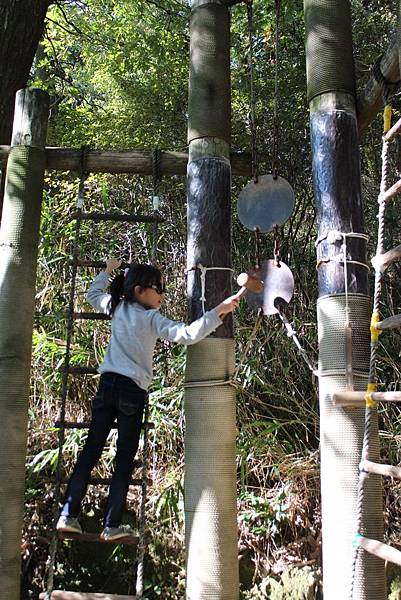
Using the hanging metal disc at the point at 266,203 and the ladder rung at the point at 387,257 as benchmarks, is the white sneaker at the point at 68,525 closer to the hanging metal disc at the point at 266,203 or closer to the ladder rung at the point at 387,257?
the hanging metal disc at the point at 266,203

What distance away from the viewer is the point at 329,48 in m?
2.97

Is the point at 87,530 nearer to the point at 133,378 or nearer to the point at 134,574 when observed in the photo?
the point at 134,574

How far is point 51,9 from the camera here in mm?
6977

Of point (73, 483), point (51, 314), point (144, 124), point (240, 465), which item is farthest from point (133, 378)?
point (144, 124)

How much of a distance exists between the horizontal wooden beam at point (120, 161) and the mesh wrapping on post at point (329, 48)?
700mm

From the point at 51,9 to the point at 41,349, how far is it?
448cm

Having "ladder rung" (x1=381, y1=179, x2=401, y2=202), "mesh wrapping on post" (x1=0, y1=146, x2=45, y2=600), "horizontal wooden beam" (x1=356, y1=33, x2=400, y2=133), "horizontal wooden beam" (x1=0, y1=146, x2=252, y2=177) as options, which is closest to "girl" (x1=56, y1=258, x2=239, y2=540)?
"mesh wrapping on post" (x1=0, y1=146, x2=45, y2=600)

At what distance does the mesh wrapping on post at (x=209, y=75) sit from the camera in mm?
3275

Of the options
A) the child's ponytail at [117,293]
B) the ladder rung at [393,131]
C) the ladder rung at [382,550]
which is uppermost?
the ladder rung at [393,131]

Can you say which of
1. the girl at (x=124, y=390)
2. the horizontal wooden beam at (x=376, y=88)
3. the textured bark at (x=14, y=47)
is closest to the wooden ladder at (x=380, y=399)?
the horizontal wooden beam at (x=376, y=88)

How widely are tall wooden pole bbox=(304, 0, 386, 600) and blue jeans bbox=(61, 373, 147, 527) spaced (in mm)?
965

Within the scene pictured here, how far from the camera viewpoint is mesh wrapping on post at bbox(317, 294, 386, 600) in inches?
97.4

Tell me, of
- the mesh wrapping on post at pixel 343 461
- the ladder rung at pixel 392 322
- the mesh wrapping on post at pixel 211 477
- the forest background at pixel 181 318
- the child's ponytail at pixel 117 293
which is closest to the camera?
the ladder rung at pixel 392 322

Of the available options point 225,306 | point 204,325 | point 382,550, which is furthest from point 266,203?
point 382,550
